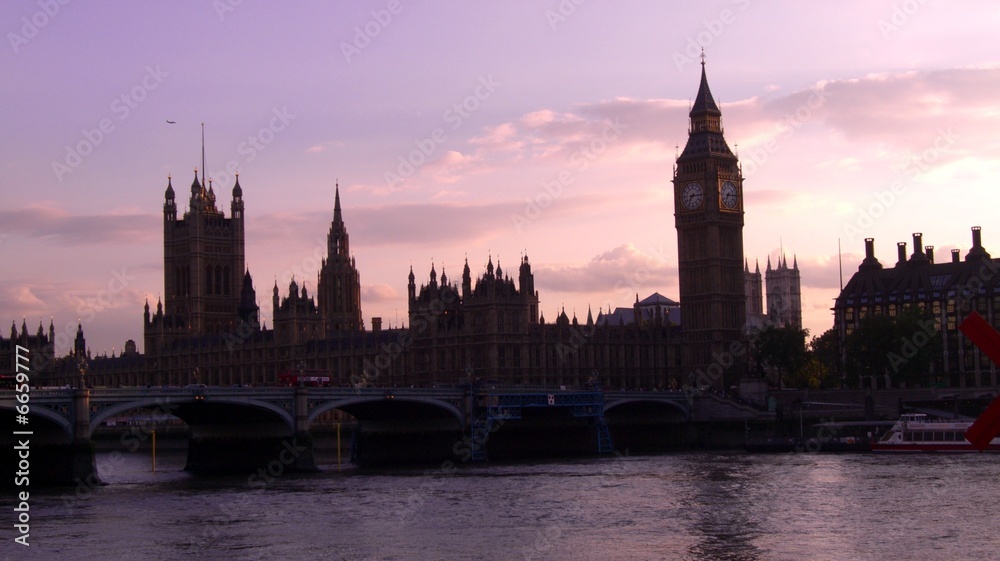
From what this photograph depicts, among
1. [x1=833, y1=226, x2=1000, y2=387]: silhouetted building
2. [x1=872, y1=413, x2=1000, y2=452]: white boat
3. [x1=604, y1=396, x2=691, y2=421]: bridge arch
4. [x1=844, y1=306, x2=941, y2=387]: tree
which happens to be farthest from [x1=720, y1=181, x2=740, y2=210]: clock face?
[x1=872, y1=413, x2=1000, y2=452]: white boat

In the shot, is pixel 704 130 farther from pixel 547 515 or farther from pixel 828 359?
pixel 547 515

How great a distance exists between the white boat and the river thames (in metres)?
7.19

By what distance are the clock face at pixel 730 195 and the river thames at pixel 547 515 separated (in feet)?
195

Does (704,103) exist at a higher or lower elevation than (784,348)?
higher

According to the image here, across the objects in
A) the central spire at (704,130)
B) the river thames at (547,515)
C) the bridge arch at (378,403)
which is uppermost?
the central spire at (704,130)

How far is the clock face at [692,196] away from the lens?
129m

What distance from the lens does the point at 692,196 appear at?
13000 centimetres

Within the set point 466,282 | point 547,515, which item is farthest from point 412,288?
point 547,515

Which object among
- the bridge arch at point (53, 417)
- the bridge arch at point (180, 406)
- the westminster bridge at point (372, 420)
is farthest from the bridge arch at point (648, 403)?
the bridge arch at point (53, 417)

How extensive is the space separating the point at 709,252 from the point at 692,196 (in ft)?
18.5

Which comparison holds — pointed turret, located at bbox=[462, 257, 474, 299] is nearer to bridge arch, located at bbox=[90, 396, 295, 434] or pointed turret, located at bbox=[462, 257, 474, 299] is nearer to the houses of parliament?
the houses of parliament

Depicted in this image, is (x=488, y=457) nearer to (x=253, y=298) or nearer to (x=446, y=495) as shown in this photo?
(x=446, y=495)

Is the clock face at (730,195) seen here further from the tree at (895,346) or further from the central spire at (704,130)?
the tree at (895,346)

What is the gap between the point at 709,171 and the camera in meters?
128
